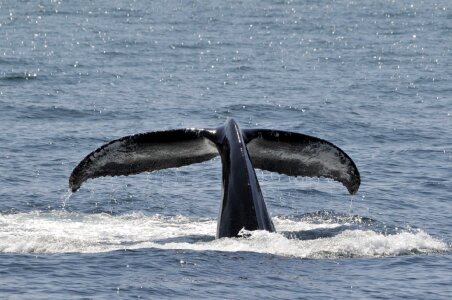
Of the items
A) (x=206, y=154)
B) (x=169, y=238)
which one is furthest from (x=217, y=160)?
(x=206, y=154)

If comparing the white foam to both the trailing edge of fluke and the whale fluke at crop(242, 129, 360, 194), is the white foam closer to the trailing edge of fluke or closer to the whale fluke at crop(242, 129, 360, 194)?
the trailing edge of fluke

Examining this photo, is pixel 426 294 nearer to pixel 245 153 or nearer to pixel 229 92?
pixel 245 153

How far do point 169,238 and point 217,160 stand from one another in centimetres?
943

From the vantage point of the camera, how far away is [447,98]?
37.1 metres

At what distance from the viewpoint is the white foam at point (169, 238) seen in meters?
17.0

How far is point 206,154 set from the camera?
17719mm

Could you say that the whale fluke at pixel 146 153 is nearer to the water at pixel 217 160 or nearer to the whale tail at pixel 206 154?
the whale tail at pixel 206 154

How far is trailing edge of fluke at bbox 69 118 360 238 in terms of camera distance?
1689 centimetres

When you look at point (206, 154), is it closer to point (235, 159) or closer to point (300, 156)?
point (235, 159)

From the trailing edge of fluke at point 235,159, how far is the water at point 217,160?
0.47 meters

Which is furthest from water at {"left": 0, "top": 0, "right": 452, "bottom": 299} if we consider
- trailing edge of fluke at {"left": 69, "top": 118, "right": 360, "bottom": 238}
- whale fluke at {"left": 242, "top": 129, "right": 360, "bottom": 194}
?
whale fluke at {"left": 242, "top": 129, "right": 360, "bottom": 194}

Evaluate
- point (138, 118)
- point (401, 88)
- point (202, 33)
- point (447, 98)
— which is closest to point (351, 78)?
point (401, 88)

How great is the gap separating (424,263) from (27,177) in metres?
9.92

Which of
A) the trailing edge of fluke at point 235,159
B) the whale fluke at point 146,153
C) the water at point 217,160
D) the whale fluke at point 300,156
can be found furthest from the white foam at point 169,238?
the whale fluke at point 146,153
